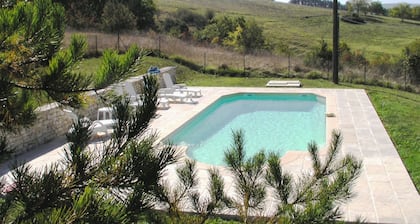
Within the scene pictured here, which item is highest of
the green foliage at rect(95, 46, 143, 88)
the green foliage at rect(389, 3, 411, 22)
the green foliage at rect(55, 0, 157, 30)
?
the green foliage at rect(389, 3, 411, 22)

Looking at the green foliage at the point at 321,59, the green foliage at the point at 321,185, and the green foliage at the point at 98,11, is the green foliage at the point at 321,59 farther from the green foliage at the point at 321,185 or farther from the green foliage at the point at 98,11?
the green foliage at the point at 321,185

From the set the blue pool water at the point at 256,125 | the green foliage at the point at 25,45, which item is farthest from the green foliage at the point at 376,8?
the green foliage at the point at 25,45

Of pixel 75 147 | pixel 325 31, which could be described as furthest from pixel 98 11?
pixel 325 31

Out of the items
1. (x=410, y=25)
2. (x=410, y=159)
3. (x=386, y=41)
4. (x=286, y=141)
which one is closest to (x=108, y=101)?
(x=410, y=159)

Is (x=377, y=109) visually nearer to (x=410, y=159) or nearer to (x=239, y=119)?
(x=239, y=119)

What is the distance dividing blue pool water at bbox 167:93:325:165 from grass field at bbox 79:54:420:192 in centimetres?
171

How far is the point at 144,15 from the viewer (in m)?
31.1

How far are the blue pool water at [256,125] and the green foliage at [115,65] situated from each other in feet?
22.6

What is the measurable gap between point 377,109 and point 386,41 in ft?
133

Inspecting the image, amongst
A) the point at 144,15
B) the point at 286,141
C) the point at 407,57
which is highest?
the point at 144,15

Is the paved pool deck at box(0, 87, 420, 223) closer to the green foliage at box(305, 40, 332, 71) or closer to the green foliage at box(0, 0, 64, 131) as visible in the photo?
the green foliage at box(0, 0, 64, 131)

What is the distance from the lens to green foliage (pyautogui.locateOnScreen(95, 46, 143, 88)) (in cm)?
196

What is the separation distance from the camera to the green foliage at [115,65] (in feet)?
6.43

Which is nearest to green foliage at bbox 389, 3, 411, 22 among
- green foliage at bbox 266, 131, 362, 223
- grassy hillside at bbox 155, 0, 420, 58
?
grassy hillside at bbox 155, 0, 420, 58
